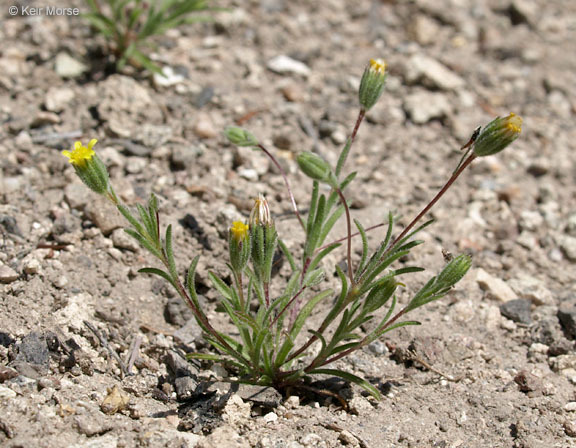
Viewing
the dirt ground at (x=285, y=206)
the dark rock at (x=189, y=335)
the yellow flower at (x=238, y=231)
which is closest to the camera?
the yellow flower at (x=238, y=231)

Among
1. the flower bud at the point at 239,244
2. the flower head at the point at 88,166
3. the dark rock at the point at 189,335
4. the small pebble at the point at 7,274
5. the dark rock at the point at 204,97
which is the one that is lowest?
the dark rock at the point at 189,335

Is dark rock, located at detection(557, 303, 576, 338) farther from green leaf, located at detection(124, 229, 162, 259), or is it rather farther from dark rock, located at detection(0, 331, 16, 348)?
dark rock, located at detection(0, 331, 16, 348)

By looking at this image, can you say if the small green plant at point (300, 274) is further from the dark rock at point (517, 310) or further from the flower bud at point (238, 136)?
the dark rock at point (517, 310)

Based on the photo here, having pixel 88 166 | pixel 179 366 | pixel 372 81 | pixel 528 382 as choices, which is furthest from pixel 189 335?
pixel 528 382

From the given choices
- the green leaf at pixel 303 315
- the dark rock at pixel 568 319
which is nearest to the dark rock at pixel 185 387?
the green leaf at pixel 303 315

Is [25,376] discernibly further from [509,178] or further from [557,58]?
[557,58]

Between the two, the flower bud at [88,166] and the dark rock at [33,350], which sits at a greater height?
the flower bud at [88,166]

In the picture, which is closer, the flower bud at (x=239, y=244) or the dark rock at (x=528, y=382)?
the flower bud at (x=239, y=244)

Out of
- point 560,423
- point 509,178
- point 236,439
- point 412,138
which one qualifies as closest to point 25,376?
point 236,439
